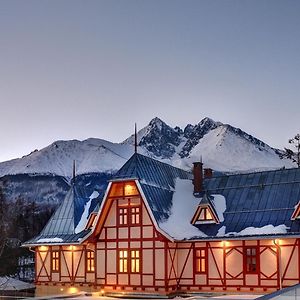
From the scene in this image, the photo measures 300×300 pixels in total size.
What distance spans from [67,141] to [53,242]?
16071cm

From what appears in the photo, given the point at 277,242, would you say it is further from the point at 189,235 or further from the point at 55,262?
the point at 55,262

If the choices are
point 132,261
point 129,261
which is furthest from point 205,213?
point 129,261

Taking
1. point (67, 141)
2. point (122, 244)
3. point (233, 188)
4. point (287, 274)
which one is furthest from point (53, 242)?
point (67, 141)

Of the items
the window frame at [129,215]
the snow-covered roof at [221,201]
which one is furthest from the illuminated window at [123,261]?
the snow-covered roof at [221,201]

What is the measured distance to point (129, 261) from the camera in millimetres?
29859

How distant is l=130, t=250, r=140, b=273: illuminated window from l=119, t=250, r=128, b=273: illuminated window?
12.8 inches

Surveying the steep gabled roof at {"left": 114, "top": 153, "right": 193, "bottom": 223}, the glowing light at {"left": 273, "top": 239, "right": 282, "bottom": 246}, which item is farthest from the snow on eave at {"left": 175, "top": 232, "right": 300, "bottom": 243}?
the steep gabled roof at {"left": 114, "top": 153, "right": 193, "bottom": 223}

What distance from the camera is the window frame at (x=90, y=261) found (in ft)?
106

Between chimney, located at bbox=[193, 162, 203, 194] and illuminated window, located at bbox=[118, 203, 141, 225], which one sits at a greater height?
chimney, located at bbox=[193, 162, 203, 194]

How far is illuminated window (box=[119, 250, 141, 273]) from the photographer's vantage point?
97.2ft

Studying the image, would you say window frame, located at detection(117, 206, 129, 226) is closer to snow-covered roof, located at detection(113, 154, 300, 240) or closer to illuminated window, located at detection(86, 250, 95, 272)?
snow-covered roof, located at detection(113, 154, 300, 240)

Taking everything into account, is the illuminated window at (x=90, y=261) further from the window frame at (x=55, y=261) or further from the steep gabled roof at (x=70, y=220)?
the window frame at (x=55, y=261)

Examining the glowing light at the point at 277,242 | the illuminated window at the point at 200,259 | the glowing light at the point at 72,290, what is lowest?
the glowing light at the point at 72,290

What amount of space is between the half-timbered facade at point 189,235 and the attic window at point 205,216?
47 millimetres
